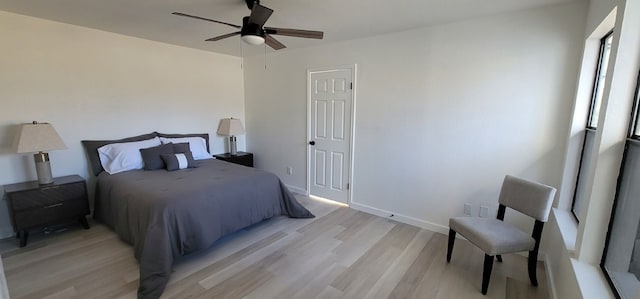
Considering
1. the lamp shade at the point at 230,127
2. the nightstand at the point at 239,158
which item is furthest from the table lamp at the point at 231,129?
the nightstand at the point at 239,158

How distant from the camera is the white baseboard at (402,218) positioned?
10.5 ft

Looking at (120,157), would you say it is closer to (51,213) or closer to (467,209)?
(51,213)

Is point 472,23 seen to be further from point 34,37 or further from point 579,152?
point 34,37

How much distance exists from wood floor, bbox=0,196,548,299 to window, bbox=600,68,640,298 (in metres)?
0.88

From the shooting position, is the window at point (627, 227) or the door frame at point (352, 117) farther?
the door frame at point (352, 117)

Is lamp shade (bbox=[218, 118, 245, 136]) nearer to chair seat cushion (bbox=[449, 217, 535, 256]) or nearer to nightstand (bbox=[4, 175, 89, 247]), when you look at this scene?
nightstand (bbox=[4, 175, 89, 247])

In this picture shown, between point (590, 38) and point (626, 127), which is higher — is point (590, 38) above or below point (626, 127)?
above

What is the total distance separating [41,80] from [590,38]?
17.3 feet

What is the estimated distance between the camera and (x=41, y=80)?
119 inches

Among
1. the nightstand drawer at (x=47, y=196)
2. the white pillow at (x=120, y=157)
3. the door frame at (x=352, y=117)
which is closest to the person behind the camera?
the nightstand drawer at (x=47, y=196)

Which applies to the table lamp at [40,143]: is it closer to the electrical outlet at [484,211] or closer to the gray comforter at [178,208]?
the gray comforter at [178,208]

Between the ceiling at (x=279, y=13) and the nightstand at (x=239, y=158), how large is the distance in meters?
1.97

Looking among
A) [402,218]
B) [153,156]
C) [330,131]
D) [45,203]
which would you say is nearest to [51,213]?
[45,203]

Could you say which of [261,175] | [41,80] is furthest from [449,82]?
[41,80]
